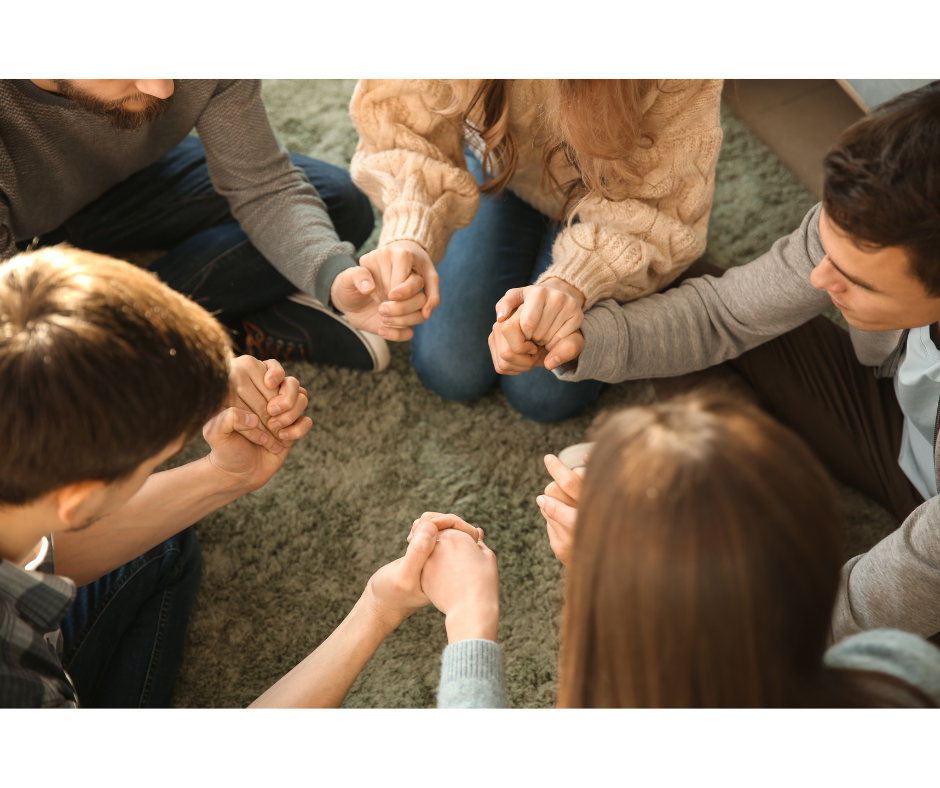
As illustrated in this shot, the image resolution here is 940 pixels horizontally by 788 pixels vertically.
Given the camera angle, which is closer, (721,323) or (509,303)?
(509,303)

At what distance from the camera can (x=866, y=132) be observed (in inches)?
30.2

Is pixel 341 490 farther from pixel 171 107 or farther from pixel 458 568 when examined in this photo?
pixel 171 107

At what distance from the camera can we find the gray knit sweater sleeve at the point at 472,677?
678 millimetres

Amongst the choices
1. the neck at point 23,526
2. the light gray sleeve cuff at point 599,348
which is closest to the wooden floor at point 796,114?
the light gray sleeve cuff at point 599,348

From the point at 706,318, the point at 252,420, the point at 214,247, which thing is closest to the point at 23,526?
the point at 252,420

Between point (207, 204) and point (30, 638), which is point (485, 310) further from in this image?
point (30, 638)

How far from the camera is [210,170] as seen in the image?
3.76ft

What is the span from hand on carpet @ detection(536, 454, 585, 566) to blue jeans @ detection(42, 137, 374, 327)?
65cm

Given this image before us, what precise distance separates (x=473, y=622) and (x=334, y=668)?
0.68 ft

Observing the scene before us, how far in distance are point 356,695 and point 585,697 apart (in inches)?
24.1

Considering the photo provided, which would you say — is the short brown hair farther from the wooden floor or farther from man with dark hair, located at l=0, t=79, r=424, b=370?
the wooden floor

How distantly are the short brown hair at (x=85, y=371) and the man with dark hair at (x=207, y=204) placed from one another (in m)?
0.34

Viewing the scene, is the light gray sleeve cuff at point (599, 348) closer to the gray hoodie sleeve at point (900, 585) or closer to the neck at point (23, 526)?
the gray hoodie sleeve at point (900, 585)
